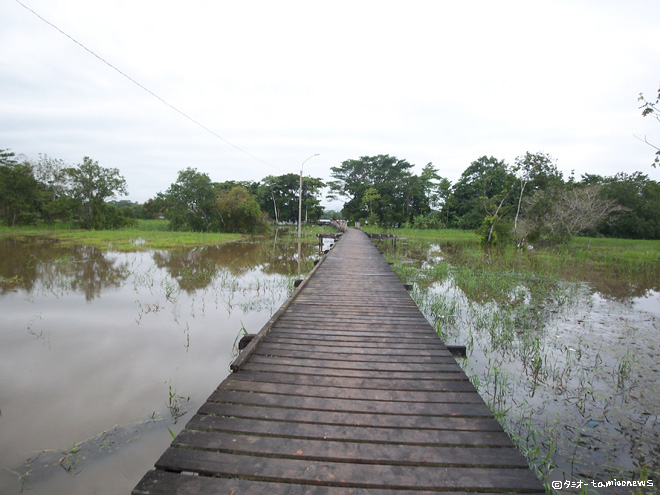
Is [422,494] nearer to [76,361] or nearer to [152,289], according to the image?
[76,361]

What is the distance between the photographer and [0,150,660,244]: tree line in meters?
19.5

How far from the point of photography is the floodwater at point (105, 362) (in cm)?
285

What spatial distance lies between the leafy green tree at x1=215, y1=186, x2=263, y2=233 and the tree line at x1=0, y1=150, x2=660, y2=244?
9 centimetres

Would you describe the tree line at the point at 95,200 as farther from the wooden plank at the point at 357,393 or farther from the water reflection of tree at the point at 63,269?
the wooden plank at the point at 357,393

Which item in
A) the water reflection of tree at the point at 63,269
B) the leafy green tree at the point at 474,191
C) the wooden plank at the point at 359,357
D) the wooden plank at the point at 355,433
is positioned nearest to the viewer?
the wooden plank at the point at 355,433

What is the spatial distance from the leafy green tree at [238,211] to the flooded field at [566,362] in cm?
2221

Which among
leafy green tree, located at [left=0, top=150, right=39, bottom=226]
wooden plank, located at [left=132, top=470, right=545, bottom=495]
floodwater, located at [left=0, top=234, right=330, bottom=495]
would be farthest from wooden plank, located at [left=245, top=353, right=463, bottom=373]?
leafy green tree, located at [left=0, top=150, right=39, bottom=226]

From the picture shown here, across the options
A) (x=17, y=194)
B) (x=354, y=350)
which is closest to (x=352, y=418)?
(x=354, y=350)

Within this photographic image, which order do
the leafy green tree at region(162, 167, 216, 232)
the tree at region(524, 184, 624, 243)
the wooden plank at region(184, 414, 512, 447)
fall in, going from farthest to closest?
the leafy green tree at region(162, 167, 216, 232), the tree at region(524, 184, 624, 243), the wooden plank at region(184, 414, 512, 447)

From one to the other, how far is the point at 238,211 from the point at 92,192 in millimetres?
12236

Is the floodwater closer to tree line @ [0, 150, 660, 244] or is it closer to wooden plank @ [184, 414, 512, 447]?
wooden plank @ [184, 414, 512, 447]

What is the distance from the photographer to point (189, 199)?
29.3m

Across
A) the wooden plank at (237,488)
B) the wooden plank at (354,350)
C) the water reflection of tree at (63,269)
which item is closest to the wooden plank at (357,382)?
the wooden plank at (354,350)

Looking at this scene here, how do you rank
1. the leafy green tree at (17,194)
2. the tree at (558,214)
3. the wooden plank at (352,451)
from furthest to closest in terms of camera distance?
the leafy green tree at (17,194) → the tree at (558,214) → the wooden plank at (352,451)
